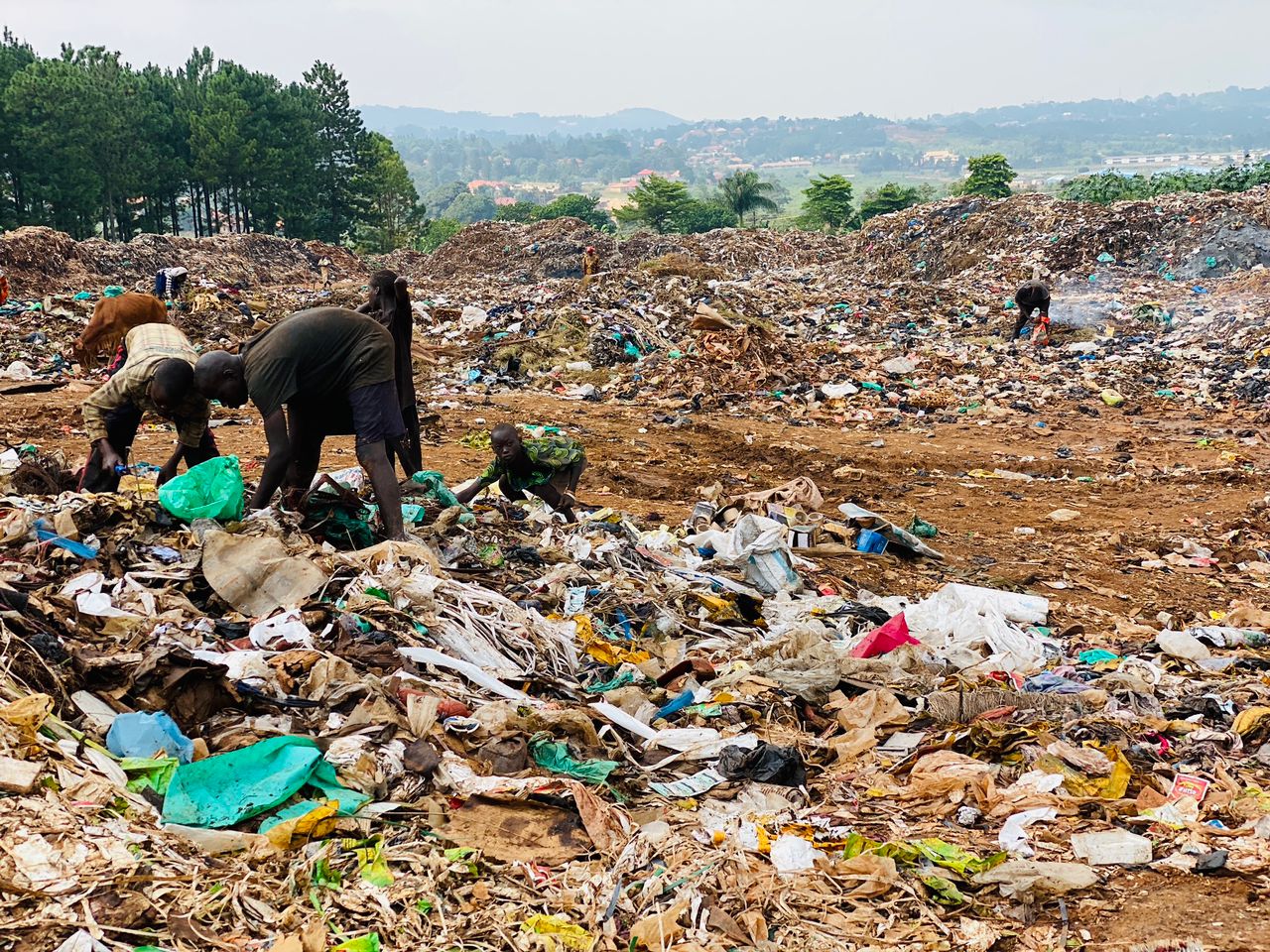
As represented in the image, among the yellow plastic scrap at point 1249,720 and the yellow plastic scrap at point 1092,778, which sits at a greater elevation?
the yellow plastic scrap at point 1092,778

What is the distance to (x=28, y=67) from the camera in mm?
28281

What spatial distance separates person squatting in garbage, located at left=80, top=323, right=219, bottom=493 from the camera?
4547 millimetres

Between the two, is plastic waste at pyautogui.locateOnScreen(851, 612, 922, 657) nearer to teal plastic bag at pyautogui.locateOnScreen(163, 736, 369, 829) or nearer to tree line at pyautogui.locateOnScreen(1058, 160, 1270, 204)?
teal plastic bag at pyautogui.locateOnScreen(163, 736, 369, 829)

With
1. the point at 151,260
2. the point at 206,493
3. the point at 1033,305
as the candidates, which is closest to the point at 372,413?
the point at 206,493

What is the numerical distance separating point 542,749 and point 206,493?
2.04 metres

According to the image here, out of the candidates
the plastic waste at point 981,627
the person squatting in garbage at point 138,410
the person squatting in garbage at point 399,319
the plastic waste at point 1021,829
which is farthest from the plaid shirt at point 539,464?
the plastic waste at point 1021,829

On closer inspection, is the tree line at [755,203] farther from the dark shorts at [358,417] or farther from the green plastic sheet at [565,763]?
the green plastic sheet at [565,763]

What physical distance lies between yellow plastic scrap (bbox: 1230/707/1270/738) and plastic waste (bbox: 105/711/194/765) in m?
3.38

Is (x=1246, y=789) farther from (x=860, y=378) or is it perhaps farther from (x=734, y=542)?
(x=860, y=378)

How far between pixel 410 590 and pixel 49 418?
20.7 ft

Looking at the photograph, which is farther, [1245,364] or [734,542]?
[1245,364]

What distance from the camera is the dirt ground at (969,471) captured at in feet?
19.8

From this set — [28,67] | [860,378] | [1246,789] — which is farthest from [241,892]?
[28,67]

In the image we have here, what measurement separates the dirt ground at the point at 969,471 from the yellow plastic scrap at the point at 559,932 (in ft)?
11.4
